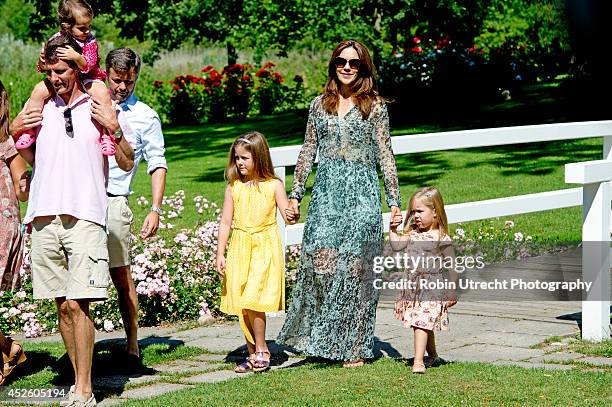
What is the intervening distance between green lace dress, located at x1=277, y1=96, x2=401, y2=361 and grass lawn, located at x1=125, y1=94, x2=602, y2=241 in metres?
4.78

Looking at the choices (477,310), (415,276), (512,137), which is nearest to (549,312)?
(477,310)

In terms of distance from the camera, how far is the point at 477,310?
25.5ft

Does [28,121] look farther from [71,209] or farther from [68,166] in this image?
[71,209]

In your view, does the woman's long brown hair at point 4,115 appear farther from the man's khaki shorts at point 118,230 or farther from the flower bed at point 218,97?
the flower bed at point 218,97

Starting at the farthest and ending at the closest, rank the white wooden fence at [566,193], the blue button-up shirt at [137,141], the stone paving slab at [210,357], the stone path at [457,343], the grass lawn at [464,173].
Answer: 1. the grass lawn at [464,173]
2. the white wooden fence at [566,193]
3. the stone paving slab at [210,357]
4. the blue button-up shirt at [137,141]
5. the stone path at [457,343]

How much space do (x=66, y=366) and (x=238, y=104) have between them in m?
21.0

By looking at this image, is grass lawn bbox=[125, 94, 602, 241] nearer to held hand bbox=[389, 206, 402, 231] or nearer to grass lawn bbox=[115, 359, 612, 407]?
held hand bbox=[389, 206, 402, 231]

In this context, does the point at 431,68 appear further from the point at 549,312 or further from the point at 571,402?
the point at 571,402

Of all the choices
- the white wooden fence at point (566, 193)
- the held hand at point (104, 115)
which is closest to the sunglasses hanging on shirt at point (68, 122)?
the held hand at point (104, 115)

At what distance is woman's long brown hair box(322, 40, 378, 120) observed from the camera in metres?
5.92

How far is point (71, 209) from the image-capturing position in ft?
16.5

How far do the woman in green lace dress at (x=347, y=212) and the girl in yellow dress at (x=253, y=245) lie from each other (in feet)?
0.56

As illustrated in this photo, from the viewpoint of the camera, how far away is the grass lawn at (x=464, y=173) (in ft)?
38.3

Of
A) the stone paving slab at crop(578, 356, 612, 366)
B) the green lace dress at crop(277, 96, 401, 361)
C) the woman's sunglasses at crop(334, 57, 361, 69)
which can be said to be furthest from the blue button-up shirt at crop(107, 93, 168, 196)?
the stone paving slab at crop(578, 356, 612, 366)
